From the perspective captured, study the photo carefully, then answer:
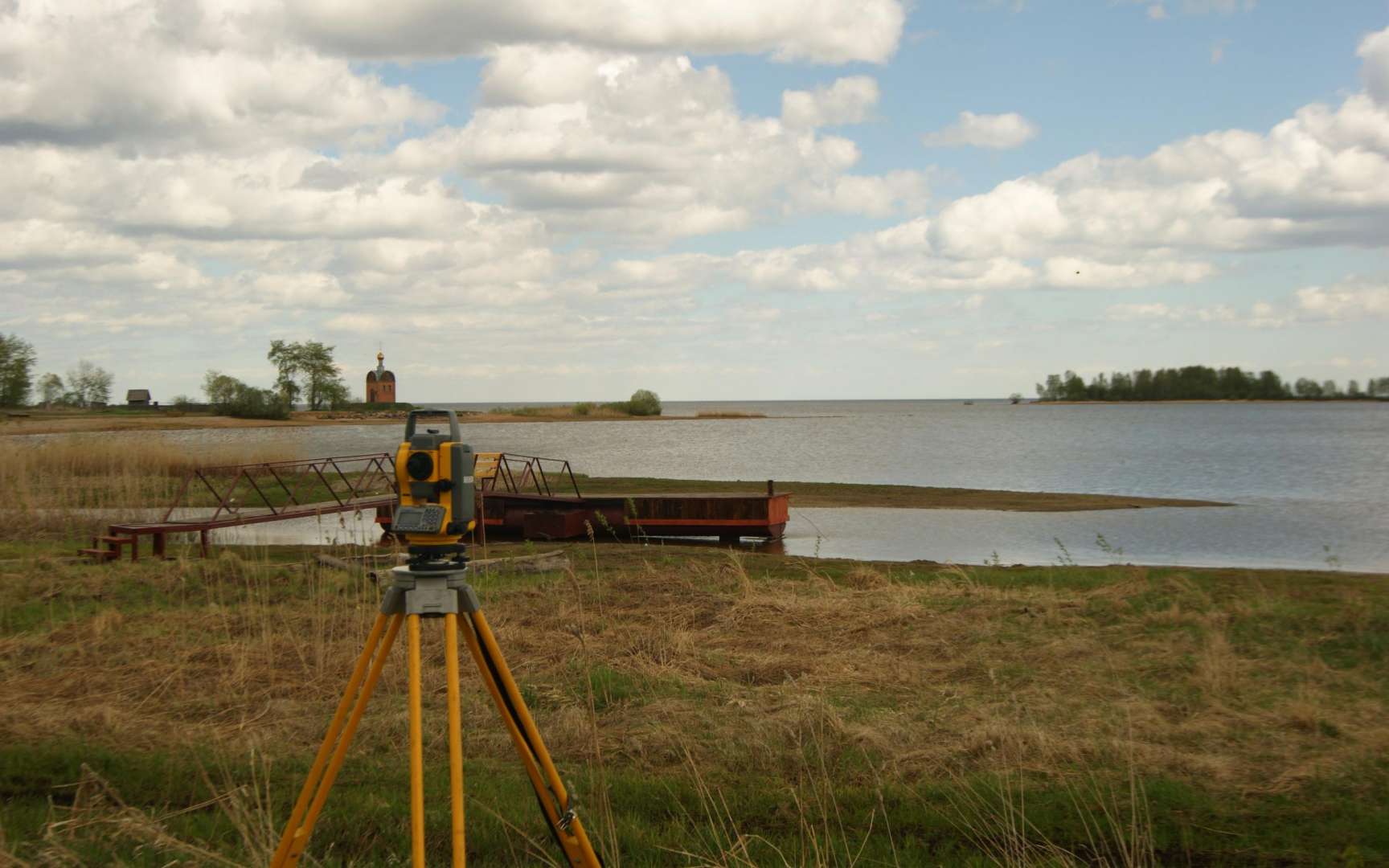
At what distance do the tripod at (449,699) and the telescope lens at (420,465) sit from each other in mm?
262

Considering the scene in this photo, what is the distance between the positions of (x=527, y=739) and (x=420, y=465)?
3.43 ft

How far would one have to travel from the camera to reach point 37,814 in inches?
197

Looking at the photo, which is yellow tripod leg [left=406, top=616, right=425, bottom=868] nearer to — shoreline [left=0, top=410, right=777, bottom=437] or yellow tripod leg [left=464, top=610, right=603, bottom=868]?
yellow tripod leg [left=464, top=610, right=603, bottom=868]

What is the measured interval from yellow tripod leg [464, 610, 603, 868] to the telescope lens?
1.52 feet

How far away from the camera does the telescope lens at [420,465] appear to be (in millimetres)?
3143

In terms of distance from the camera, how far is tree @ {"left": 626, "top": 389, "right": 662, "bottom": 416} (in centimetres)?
12325

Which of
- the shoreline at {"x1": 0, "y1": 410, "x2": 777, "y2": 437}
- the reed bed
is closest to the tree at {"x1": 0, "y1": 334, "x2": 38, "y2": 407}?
the shoreline at {"x1": 0, "y1": 410, "x2": 777, "y2": 437}

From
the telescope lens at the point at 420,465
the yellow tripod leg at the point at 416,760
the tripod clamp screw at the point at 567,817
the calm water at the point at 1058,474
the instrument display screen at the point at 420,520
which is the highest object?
the telescope lens at the point at 420,465

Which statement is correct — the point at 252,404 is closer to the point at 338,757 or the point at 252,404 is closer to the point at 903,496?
the point at 903,496

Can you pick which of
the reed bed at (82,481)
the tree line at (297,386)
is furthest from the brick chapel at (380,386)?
the reed bed at (82,481)

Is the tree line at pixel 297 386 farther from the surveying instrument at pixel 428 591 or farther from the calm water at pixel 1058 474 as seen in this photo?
the surveying instrument at pixel 428 591

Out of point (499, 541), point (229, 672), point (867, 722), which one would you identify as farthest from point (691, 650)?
point (499, 541)

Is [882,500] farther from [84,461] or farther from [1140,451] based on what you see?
[1140,451]

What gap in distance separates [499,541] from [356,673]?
19684mm
